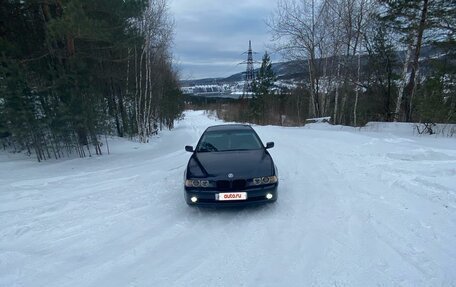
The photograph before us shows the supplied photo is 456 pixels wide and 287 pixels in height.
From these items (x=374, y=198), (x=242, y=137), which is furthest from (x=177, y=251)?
(x=374, y=198)

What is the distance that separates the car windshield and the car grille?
1.42 meters

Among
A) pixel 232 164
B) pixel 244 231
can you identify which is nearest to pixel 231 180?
pixel 232 164

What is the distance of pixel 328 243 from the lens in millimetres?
3826

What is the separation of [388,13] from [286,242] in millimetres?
17416

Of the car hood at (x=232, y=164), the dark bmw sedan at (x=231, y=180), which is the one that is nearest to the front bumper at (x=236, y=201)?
the dark bmw sedan at (x=231, y=180)

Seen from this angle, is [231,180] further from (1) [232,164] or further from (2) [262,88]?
(2) [262,88]

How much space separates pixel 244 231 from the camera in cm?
430

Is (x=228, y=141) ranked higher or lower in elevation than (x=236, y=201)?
higher

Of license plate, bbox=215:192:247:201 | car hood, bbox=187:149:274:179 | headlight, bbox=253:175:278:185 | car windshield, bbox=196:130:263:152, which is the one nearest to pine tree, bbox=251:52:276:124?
car windshield, bbox=196:130:263:152

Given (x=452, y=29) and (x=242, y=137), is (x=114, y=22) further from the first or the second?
(x=452, y=29)

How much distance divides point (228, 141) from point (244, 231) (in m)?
2.51

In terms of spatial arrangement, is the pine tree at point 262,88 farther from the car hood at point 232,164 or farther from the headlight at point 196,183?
the headlight at point 196,183

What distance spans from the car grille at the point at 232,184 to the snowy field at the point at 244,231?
0.55 m

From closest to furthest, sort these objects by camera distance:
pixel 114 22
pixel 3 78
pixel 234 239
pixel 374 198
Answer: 1. pixel 234 239
2. pixel 374 198
3. pixel 3 78
4. pixel 114 22
